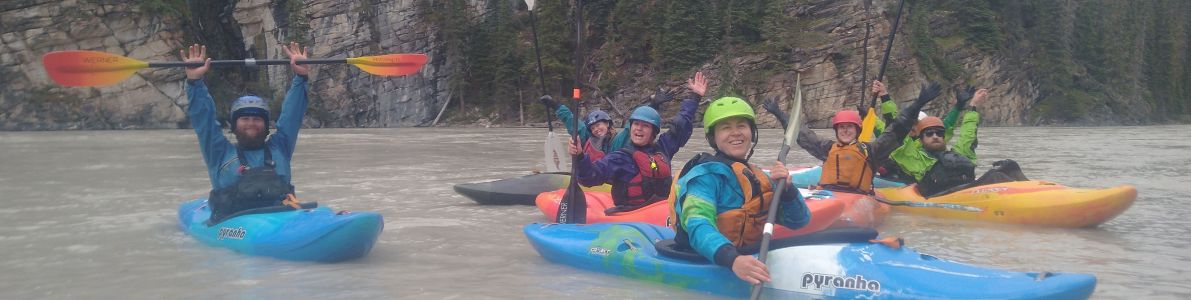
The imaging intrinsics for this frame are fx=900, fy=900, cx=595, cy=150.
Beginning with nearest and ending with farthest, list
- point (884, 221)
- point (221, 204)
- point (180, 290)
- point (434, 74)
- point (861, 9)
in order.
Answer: point (180, 290)
point (221, 204)
point (884, 221)
point (861, 9)
point (434, 74)

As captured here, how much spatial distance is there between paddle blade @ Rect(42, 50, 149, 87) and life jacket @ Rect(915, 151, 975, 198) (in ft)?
19.6

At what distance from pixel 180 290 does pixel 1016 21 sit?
139 ft

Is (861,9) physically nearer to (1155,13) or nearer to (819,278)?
(1155,13)

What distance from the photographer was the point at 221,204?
533 centimetres

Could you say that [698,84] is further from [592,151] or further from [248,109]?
[248,109]

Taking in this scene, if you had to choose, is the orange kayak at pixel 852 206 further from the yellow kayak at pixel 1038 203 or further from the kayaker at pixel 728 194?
the kayaker at pixel 728 194

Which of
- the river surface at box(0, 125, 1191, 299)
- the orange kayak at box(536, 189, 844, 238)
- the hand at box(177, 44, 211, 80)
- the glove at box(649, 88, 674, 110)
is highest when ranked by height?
the hand at box(177, 44, 211, 80)

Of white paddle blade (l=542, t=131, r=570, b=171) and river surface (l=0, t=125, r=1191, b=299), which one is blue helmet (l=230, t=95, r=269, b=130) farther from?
white paddle blade (l=542, t=131, r=570, b=171)

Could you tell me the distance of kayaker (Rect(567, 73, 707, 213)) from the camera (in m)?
5.62

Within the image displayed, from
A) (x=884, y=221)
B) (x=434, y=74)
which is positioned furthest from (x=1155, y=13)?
(x=884, y=221)

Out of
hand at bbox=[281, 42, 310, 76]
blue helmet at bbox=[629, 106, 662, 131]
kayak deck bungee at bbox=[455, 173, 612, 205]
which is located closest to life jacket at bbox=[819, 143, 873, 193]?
blue helmet at bbox=[629, 106, 662, 131]

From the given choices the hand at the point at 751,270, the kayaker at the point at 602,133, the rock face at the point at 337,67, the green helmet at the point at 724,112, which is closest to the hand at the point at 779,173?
the green helmet at the point at 724,112

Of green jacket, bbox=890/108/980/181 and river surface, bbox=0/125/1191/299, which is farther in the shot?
green jacket, bbox=890/108/980/181

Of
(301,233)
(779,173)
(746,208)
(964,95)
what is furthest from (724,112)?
(964,95)
